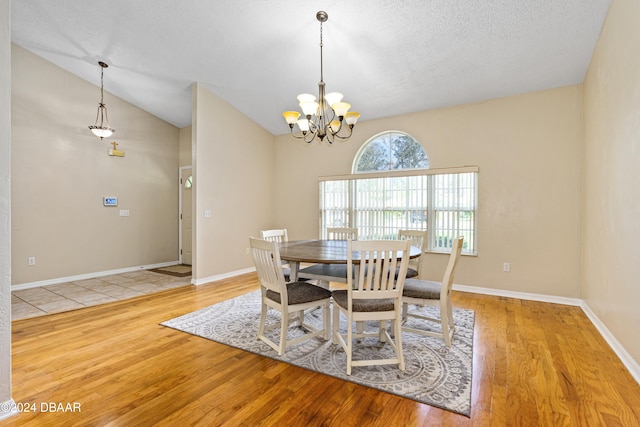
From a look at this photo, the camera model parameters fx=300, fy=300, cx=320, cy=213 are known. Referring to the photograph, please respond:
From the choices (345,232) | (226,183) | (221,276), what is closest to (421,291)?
(345,232)

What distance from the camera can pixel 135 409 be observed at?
1.73 m

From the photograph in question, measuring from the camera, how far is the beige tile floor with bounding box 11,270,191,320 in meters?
3.49

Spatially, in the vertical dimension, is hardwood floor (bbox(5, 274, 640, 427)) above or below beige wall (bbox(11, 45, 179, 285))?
below

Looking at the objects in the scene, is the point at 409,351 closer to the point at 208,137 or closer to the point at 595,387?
the point at 595,387

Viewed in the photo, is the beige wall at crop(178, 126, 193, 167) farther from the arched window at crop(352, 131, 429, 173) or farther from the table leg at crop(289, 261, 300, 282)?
the table leg at crop(289, 261, 300, 282)

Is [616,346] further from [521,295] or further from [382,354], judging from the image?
[382,354]

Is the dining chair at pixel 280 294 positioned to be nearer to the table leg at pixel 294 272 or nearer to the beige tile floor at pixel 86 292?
the table leg at pixel 294 272

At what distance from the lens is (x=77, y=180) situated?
490cm

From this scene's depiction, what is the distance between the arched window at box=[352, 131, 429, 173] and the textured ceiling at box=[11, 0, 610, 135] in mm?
436

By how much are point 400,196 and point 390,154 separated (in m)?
0.73

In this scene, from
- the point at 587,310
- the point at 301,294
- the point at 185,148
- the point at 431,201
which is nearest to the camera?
the point at 301,294

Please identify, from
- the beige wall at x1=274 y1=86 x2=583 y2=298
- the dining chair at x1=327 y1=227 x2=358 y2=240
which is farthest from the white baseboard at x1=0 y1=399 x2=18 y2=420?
the beige wall at x1=274 y1=86 x2=583 y2=298

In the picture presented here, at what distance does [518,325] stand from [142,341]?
357 cm

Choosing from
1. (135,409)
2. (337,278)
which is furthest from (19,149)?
(337,278)
